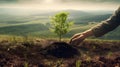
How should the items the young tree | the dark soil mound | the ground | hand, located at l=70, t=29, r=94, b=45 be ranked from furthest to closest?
the young tree < the dark soil mound < the ground < hand, located at l=70, t=29, r=94, b=45

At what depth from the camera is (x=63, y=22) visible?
32719 mm

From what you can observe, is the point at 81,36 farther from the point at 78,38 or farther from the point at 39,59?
the point at 39,59

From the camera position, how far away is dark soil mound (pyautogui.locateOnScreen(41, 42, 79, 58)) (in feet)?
52.5

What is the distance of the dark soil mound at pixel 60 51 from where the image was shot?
52.5 ft

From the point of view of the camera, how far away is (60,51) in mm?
16391

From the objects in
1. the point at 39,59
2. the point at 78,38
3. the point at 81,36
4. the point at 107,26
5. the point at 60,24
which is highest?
the point at 107,26

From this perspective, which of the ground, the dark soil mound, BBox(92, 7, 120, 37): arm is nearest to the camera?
BBox(92, 7, 120, 37): arm

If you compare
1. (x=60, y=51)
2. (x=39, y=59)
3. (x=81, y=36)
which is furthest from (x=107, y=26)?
(x=60, y=51)

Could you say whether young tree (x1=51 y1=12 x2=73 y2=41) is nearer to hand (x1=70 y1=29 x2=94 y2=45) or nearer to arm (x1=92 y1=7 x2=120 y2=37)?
hand (x1=70 y1=29 x2=94 y2=45)

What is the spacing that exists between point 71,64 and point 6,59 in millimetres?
3588

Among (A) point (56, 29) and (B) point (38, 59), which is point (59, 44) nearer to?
(B) point (38, 59)

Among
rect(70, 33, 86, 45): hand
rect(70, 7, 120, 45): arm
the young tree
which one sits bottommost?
the young tree

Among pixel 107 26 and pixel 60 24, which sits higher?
pixel 107 26

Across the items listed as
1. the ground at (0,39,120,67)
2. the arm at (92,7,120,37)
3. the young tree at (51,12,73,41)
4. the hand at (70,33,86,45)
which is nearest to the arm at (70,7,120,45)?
the arm at (92,7,120,37)
